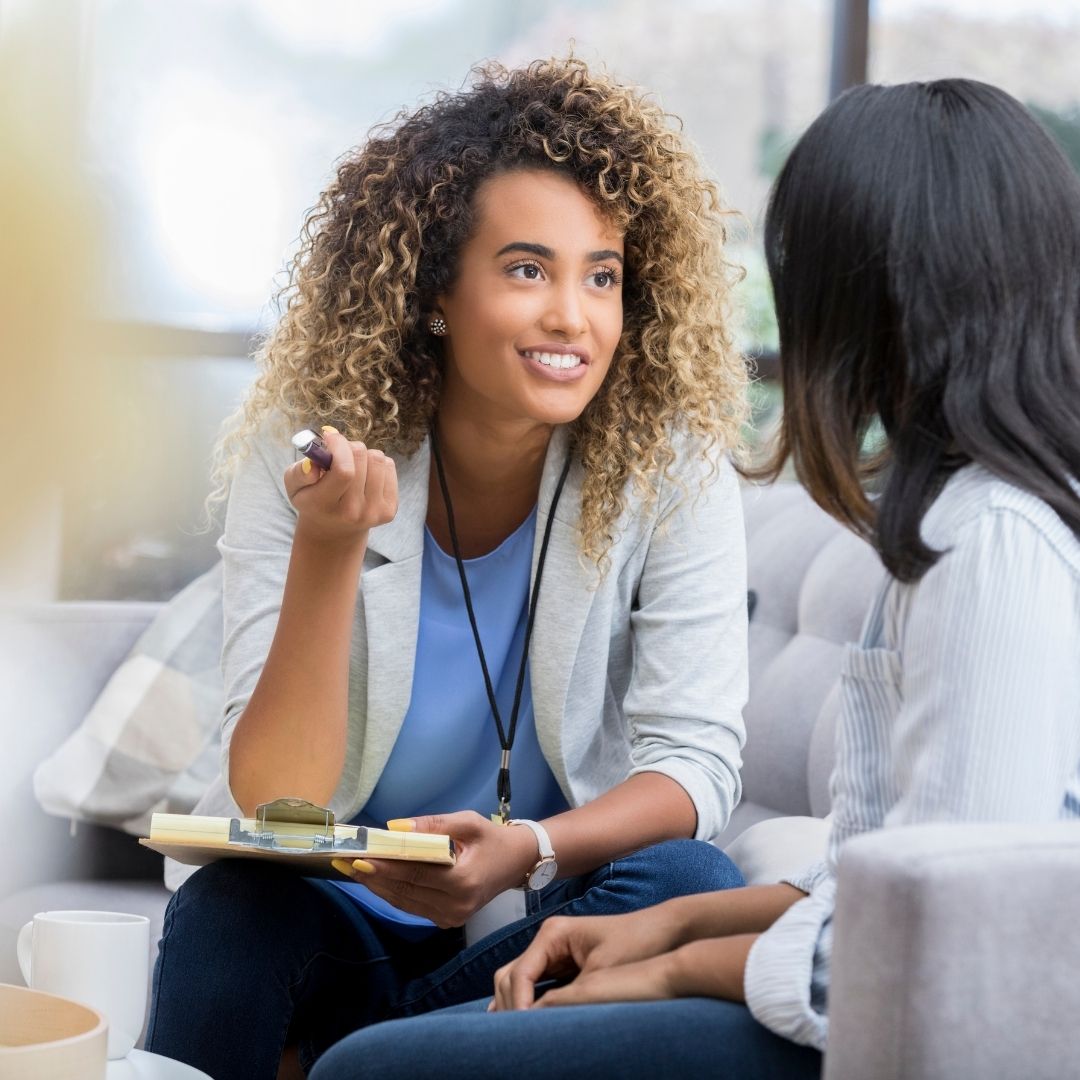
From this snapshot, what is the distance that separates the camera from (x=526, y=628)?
4.85 ft

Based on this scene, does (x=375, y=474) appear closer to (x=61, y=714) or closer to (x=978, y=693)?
(x=978, y=693)

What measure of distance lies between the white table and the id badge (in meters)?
0.44

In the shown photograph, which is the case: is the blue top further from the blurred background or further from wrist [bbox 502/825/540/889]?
the blurred background

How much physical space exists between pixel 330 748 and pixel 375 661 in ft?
0.41

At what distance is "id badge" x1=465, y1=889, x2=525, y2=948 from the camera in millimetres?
1355

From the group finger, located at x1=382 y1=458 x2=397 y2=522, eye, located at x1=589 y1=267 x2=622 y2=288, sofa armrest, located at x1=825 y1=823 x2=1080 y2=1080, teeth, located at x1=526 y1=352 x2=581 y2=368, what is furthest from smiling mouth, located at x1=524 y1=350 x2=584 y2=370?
sofa armrest, located at x1=825 y1=823 x2=1080 y2=1080

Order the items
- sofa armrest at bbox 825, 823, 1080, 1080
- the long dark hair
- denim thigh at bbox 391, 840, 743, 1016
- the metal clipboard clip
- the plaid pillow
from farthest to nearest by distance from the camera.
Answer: the plaid pillow
denim thigh at bbox 391, 840, 743, 1016
the metal clipboard clip
the long dark hair
sofa armrest at bbox 825, 823, 1080, 1080

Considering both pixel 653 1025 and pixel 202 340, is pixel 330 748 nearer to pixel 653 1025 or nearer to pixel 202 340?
pixel 653 1025

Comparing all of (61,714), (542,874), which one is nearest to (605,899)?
(542,874)

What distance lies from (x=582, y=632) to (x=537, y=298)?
0.36 metres

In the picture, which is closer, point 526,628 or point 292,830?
point 292,830

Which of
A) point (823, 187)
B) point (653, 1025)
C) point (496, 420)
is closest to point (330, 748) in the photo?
point (496, 420)

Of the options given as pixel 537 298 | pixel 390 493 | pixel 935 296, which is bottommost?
pixel 390 493

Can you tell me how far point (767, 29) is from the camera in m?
3.26
